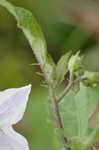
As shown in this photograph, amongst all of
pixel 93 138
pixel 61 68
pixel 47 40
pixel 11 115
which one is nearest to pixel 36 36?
pixel 61 68

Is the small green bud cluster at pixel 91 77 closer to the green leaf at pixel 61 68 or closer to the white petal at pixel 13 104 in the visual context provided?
the green leaf at pixel 61 68

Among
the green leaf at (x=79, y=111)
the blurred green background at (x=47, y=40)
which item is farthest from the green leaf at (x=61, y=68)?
the blurred green background at (x=47, y=40)

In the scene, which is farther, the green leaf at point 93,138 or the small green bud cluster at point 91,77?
the small green bud cluster at point 91,77

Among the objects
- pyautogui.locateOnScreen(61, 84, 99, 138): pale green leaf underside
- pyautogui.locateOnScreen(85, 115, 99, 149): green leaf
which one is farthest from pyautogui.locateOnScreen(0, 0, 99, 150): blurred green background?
pyautogui.locateOnScreen(85, 115, 99, 149): green leaf

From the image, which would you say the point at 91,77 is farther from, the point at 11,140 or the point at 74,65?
the point at 11,140

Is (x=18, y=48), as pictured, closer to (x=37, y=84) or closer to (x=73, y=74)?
(x=37, y=84)

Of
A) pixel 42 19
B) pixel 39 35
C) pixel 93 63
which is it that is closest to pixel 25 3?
pixel 42 19
